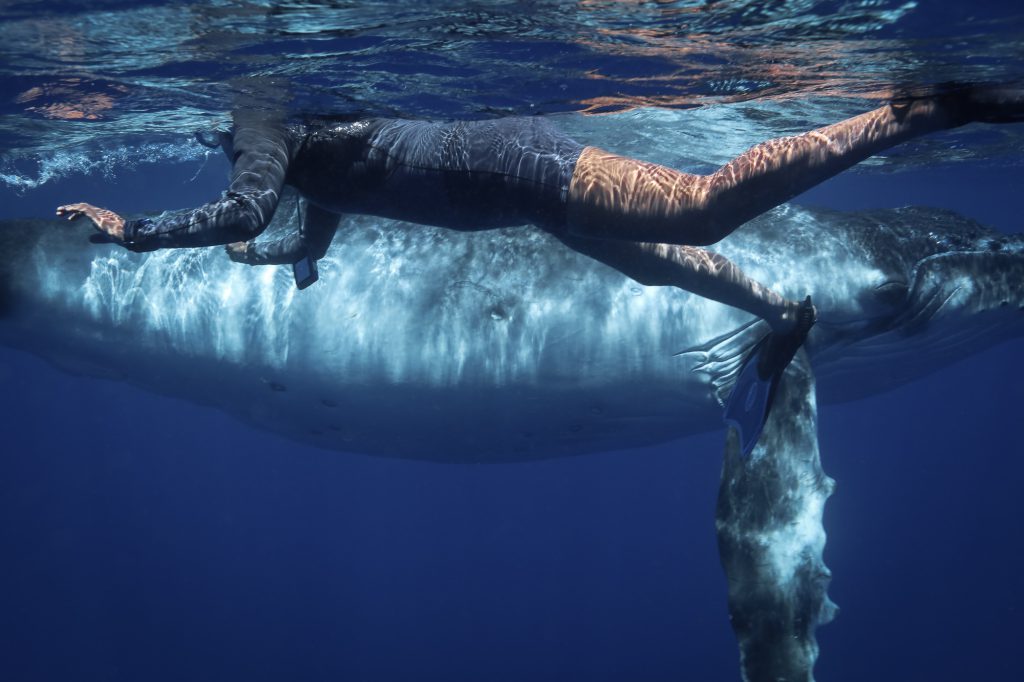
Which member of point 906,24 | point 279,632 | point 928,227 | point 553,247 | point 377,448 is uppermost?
point 906,24

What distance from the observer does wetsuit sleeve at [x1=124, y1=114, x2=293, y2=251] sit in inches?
168

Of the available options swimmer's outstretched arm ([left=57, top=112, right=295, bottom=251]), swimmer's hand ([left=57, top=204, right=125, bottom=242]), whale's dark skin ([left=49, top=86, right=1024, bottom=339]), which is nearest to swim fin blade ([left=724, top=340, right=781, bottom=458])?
whale's dark skin ([left=49, top=86, right=1024, bottom=339])

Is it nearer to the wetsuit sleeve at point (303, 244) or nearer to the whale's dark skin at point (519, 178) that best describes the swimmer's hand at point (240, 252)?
the wetsuit sleeve at point (303, 244)

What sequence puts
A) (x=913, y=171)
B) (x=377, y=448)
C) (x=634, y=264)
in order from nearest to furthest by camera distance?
(x=634, y=264) → (x=377, y=448) → (x=913, y=171)

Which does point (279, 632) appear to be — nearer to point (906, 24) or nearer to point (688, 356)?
point (688, 356)

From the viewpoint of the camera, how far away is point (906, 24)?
779 cm

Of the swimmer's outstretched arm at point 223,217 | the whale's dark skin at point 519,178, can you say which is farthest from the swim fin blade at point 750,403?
the swimmer's outstretched arm at point 223,217

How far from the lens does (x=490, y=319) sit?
809cm

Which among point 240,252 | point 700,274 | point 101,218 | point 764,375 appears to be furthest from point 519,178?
point 240,252

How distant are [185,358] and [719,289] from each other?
244 inches

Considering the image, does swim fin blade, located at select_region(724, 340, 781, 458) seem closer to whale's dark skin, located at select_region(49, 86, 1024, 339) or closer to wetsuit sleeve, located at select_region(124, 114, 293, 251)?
whale's dark skin, located at select_region(49, 86, 1024, 339)

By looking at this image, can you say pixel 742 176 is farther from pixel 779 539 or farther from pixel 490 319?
pixel 490 319

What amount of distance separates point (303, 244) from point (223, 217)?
252 centimetres

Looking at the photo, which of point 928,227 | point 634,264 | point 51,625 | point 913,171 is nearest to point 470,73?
point 634,264
